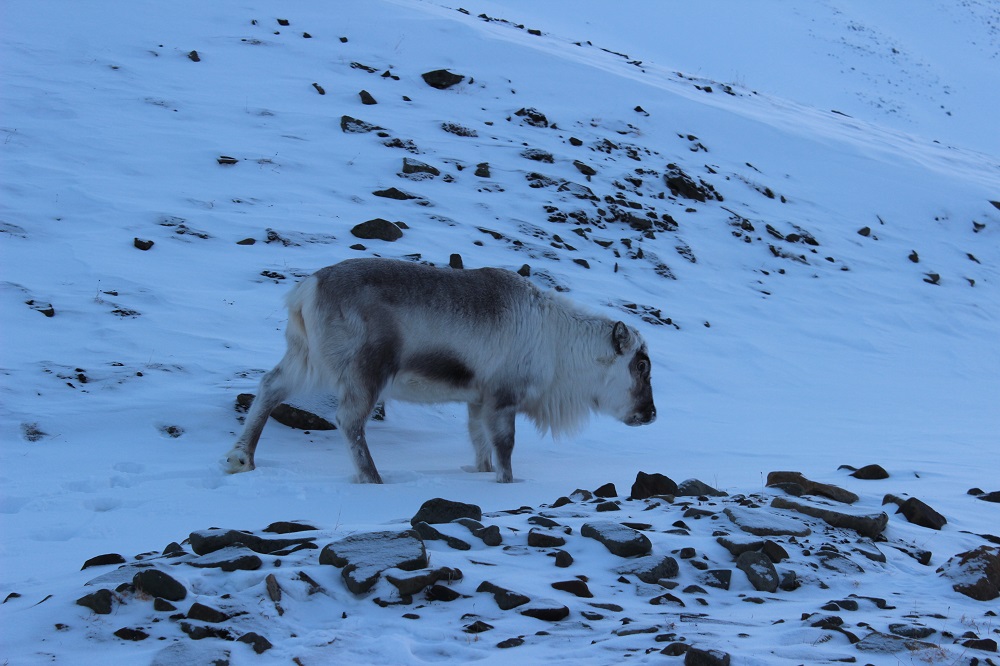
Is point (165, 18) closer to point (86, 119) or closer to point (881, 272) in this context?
point (86, 119)

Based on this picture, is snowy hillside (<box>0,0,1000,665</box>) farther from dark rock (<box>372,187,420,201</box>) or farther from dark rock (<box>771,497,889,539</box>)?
dark rock (<box>372,187,420,201</box>)

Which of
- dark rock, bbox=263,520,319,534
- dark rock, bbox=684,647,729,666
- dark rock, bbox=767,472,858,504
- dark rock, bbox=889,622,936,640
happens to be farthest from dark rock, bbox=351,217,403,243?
dark rock, bbox=684,647,729,666

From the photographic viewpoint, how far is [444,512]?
552 centimetres

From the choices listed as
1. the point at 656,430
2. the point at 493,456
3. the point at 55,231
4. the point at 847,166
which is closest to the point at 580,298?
the point at 656,430

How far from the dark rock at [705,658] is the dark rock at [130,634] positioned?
6.57ft

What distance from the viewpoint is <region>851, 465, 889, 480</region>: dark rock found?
760 cm

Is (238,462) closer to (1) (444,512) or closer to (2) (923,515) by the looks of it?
A: (1) (444,512)

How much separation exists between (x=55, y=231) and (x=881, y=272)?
14240 mm

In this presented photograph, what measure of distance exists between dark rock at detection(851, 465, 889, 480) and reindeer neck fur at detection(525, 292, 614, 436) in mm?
2204

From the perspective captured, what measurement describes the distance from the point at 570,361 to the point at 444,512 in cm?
305

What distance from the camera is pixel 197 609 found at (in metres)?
3.74

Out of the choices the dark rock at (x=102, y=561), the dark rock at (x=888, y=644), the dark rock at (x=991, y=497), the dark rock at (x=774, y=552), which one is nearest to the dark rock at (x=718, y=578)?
the dark rock at (x=774, y=552)

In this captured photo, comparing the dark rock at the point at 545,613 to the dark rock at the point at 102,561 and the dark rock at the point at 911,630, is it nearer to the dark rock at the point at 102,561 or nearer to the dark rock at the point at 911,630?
the dark rock at the point at 911,630

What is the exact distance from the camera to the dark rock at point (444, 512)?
5.48 meters
